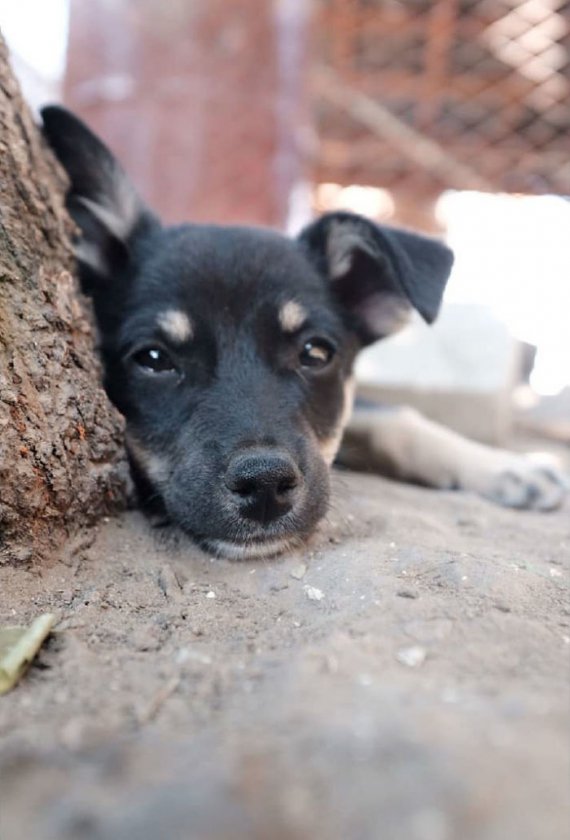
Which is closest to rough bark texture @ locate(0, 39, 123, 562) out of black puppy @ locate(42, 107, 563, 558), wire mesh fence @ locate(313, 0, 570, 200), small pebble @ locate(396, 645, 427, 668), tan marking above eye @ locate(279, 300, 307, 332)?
black puppy @ locate(42, 107, 563, 558)

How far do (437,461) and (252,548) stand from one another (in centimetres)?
180

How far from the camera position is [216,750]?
3.71ft

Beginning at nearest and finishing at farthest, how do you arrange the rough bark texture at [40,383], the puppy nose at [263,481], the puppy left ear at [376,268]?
the rough bark texture at [40,383] → the puppy nose at [263,481] → the puppy left ear at [376,268]

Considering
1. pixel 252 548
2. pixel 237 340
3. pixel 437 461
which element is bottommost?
pixel 437 461

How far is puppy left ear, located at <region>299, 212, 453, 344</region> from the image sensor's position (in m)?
3.06

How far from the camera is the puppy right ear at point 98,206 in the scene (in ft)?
10.2

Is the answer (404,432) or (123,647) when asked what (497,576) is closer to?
(123,647)

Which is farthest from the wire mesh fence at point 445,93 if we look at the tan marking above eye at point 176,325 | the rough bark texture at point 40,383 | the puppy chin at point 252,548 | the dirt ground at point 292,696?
the dirt ground at point 292,696

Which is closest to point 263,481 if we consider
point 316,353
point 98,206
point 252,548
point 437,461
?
point 252,548

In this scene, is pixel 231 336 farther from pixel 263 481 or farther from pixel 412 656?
pixel 412 656

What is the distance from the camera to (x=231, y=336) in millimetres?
2820

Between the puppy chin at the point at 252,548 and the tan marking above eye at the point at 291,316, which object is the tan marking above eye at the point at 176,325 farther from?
the puppy chin at the point at 252,548

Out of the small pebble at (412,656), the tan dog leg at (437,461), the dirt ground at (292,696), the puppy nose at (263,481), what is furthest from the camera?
the tan dog leg at (437,461)

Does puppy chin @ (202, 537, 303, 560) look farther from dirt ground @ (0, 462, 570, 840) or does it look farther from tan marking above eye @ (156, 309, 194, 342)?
tan marking above eye @ (156, 309, 194, 342)
